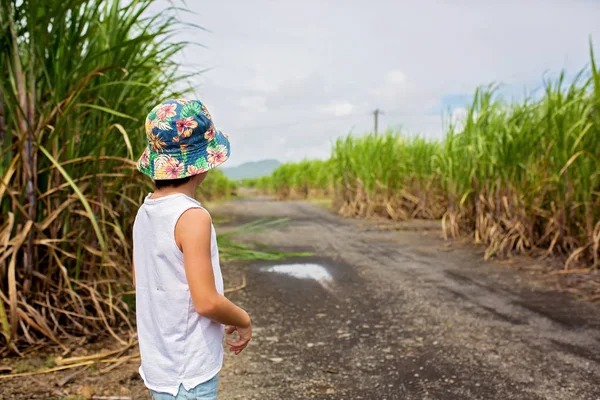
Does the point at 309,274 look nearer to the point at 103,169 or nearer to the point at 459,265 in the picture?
the point at 459,265

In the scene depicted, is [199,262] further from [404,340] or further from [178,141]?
[404,340]

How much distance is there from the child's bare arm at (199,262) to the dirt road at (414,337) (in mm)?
1138

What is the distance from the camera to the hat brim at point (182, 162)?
51.9 inches

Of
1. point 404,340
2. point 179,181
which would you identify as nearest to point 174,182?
point 179,181

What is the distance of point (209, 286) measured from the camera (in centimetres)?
124

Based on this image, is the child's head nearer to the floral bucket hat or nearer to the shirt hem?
the floral bucket hat

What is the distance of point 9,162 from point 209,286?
1.86m

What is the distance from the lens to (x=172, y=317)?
1325 millimetres

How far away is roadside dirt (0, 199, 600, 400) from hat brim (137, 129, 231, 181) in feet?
4.17

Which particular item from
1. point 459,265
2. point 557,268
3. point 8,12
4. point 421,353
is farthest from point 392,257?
point 8,12

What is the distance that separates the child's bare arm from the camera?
4.04 feet

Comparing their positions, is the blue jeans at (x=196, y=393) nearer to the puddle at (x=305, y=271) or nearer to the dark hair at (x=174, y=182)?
the dark hair at (x=174, y=182)

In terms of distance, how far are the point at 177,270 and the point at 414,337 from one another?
2020 millimetres

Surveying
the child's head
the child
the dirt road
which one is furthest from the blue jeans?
the dirt road
